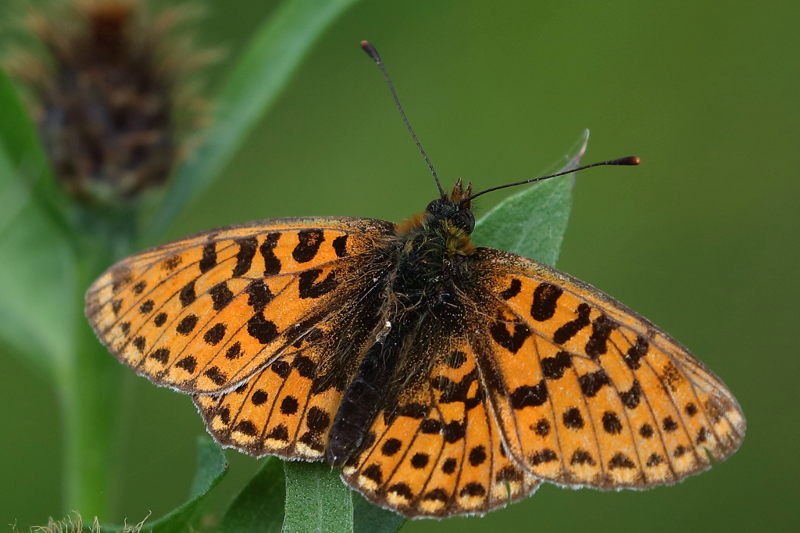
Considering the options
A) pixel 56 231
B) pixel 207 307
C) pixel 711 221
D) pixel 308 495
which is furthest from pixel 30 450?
pixel 711 221

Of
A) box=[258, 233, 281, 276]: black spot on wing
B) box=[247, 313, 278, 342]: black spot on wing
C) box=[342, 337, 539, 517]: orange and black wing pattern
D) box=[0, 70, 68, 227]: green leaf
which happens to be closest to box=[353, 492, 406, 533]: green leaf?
box=[342, 337, 539, 517]: orange and black wing pattern

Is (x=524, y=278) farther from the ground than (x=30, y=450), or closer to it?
farther from the ground

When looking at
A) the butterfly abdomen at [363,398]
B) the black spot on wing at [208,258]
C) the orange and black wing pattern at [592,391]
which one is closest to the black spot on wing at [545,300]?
the orange and black wing pattern at [592,391]

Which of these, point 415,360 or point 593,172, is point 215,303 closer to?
point 415,360

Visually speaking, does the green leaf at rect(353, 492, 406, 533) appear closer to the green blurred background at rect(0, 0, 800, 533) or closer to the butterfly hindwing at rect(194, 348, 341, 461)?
the butterfly hindwing at rect(194, 348, 341, 461)

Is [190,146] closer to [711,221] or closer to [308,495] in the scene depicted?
[308,495]

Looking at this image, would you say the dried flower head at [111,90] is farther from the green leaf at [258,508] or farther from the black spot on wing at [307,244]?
the green leaf at [258,508]

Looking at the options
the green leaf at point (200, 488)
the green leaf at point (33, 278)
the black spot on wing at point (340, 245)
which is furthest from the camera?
the green leaf at point (33, 278)
